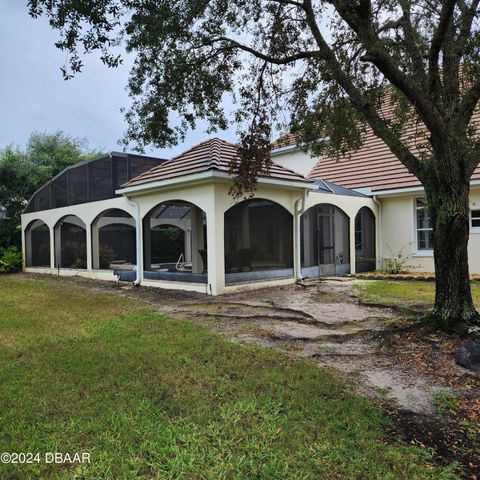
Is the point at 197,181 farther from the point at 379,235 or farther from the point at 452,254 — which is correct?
the point at 379,235

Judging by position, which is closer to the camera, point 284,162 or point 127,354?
point 127,354

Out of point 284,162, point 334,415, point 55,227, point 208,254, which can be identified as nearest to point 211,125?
point 208,254

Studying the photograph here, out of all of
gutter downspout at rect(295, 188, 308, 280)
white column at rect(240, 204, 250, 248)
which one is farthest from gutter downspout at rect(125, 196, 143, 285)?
gutter downspout at rect(295, 188, 308, 280)

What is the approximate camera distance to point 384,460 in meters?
3.02

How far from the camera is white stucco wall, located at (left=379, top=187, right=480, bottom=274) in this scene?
1477 centimetres

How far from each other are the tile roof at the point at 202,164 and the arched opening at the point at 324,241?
5.70 feet

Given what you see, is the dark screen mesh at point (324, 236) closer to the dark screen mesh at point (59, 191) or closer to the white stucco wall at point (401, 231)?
the white stucco wall at point (401, 231)

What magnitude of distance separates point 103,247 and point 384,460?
14.6 metres

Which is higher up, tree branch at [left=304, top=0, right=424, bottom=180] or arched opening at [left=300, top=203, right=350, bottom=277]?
tree branch at [left=304, top=0, right=424, bottom=180]

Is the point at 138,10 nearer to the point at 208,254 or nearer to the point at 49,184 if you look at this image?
the point at 208,254

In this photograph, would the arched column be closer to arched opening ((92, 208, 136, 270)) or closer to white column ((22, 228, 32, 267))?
arched opening ((92, 208, 136, 270))

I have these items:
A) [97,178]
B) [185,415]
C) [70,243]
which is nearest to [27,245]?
[70,243]

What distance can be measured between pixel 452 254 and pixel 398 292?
15.0ft

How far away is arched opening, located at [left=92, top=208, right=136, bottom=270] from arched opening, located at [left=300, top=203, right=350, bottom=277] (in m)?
6.43
